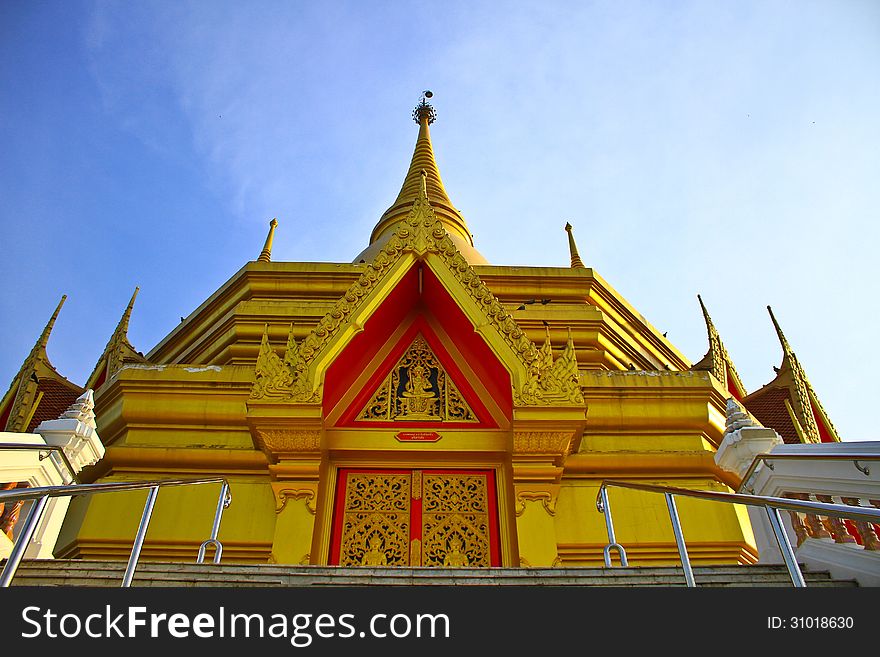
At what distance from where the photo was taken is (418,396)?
8.50 m

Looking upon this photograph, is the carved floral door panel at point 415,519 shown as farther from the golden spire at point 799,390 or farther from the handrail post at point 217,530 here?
the golden spire at point 799,390

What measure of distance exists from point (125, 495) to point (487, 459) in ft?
13.6

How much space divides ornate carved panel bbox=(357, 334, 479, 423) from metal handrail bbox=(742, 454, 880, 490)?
315 centimetres

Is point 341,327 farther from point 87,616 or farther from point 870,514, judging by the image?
point 870,514

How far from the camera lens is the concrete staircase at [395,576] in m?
4.76

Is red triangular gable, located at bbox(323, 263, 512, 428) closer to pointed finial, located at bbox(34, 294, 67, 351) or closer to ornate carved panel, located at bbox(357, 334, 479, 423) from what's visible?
ornate carved panel, located at bbox(357, 334, 479, 423)

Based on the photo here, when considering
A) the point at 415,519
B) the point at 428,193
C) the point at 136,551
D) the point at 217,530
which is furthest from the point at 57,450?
the point at 428,193

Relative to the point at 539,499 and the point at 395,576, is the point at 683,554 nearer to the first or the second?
the point at 395,576

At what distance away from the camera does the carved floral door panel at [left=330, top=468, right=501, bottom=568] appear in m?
7.29

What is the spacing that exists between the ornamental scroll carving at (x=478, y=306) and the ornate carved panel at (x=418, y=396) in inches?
37.1

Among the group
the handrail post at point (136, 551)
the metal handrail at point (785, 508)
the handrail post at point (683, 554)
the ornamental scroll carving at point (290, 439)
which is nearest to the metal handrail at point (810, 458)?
the metal handrail at point (785, 508)

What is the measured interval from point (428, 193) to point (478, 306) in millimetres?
9180

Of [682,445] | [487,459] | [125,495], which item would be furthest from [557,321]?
[125,495]

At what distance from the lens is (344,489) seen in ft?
25.7
